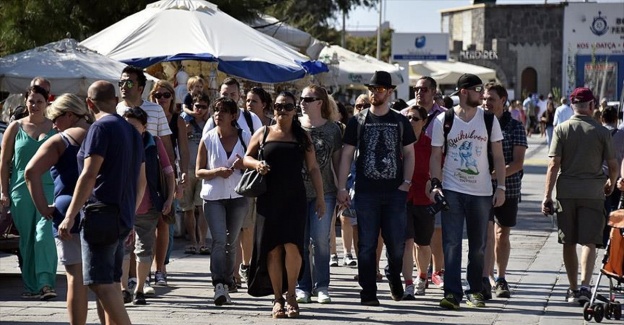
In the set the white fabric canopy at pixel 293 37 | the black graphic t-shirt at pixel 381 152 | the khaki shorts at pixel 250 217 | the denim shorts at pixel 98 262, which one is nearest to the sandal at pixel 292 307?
the black graphic t-shirt at pixel 381 152

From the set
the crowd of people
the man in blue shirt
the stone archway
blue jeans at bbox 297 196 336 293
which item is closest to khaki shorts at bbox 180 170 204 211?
the crowd of people

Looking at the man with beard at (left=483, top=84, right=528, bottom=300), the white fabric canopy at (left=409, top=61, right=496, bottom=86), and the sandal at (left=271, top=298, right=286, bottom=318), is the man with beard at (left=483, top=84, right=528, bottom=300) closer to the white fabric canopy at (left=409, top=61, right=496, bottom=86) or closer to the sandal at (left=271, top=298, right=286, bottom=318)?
the sandal at (left=271, top=298, right=286, bottom=318)

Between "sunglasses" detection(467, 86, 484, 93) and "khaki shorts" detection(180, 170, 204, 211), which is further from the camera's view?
"khaki shorts" detection(180, 170, 204, 211)

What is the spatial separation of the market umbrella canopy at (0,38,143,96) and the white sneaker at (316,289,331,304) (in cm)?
500

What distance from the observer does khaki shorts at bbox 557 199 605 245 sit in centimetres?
1101

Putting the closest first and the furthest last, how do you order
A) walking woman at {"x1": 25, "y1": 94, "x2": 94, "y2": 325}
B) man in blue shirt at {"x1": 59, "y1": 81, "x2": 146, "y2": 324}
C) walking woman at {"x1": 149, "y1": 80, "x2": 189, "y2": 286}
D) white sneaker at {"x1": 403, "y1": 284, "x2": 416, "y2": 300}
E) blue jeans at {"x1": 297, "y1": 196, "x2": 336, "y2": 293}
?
1. man in blue shirt at {"x1": 59, "y1": 81, "x2": 146, "y2": 324}
2. walking woman at {"x1": 25, "y1": 94, "x2": 94, "y2": 325}
3. blue jeans at {"x1": 297, "y1": 196, "x2": 336, "y2": 293}
4. white sneaker at {"x1": 403, "y1": 284, "x2": 416, "y2": 300}
5. walking woman at {"x1": 149, "y1": 80, "x2": 189, "y2": 286}

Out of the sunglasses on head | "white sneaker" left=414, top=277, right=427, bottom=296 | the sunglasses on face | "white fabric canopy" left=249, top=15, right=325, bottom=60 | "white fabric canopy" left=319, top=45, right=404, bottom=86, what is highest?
"white fabric canopy" left=249, top=15, right=325, bottom=60

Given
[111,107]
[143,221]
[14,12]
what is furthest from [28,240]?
[14,12]

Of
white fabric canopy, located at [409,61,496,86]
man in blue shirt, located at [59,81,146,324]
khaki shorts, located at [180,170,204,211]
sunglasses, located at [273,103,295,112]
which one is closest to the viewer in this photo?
man in blue shirt, located at [59,81,146,324]

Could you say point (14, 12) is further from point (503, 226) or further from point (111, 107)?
point (111, 107)

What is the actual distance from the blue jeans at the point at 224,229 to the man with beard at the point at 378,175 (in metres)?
0.89

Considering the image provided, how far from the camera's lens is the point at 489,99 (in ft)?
37.9

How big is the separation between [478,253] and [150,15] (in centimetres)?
789

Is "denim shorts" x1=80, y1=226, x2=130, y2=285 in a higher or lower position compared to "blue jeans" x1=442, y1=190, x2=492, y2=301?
higher
